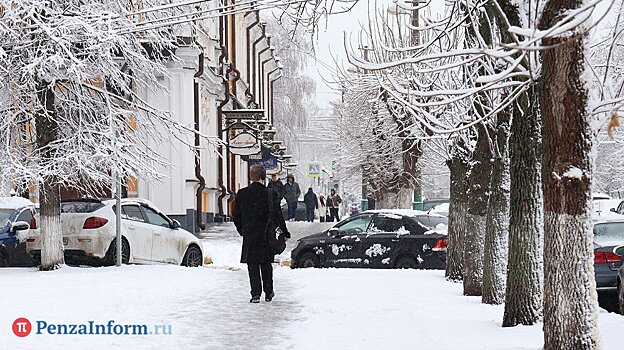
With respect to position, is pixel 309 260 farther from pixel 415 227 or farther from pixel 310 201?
pixel 310 201

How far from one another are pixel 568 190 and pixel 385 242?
499 inches

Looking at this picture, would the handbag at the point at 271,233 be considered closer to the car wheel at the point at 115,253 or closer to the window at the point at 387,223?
the car wheel at the point at 115,253

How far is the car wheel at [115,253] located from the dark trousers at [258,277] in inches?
260

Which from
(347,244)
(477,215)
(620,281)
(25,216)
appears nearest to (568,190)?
(620,281)

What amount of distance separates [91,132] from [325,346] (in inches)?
393

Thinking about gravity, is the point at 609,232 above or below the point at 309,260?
above

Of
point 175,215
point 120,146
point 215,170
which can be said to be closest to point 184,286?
point 120,146

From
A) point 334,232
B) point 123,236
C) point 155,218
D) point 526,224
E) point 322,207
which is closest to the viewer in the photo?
point 526,224

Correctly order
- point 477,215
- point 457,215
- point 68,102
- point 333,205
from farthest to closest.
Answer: point 333,205 → point 68,102 → point 457,215 → point 477,215

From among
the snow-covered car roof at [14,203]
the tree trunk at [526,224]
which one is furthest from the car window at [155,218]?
the tree trunk at [526,224]

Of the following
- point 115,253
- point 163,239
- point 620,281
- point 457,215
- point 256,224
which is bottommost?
point 620,281

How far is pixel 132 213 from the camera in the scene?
2028 centimetres

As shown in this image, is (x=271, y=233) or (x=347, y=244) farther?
(x=347, y=244)

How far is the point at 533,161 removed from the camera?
1031 centimetres
